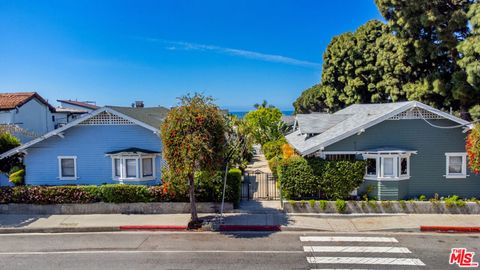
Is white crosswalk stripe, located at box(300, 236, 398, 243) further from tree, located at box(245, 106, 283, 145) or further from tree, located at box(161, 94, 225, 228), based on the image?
tree, located at box(245, 106, 283, 145)

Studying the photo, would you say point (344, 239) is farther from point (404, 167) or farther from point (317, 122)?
point (317, 122)

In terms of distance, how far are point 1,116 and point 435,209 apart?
1431 inches

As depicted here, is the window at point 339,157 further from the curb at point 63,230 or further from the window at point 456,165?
the curb at point 63,230

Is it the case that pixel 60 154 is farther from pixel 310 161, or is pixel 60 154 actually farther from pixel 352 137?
pixel 352 137

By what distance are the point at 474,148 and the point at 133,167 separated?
17.0m

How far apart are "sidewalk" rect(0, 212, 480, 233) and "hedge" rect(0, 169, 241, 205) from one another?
86 cm

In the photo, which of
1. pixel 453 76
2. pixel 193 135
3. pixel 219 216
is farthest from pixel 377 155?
pixel 453 76

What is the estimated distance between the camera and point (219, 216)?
1641cm

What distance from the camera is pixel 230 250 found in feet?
40.7

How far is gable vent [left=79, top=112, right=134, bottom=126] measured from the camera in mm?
19391

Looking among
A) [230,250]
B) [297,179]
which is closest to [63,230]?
[230,250]

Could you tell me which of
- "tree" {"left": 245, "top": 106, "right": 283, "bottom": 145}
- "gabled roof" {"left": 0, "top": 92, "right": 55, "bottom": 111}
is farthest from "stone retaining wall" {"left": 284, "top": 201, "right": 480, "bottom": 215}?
"gabled roof" {"left": 0, "top": 92, "right": 55, "bottom": 111}

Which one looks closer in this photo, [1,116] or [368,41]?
[1,116]

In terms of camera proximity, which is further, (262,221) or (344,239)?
(262,221)
